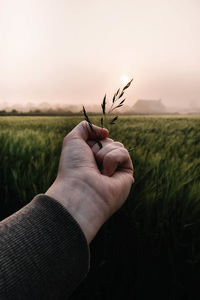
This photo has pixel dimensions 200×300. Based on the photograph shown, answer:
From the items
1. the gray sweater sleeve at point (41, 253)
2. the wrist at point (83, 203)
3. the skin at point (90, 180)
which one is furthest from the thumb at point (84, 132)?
the gray sweater sleeve at point (41, 253)

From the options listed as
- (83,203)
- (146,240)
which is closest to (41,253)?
(83,203)

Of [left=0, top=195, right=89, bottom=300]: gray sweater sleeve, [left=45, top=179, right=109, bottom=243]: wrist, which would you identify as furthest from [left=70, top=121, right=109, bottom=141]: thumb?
[left=0, top=195, right=89, bottom=300]: gray sweater sleeve

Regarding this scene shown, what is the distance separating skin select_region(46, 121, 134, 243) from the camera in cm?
74

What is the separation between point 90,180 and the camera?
32.7 inches

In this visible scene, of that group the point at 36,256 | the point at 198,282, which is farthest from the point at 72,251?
the point at 198,282

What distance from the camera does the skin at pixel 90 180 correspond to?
2.44 ft

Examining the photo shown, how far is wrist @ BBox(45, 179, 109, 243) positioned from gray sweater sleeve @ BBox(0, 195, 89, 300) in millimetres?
75

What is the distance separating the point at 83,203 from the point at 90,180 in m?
0.09

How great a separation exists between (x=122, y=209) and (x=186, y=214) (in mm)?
267

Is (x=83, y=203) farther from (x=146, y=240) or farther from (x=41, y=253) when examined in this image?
(x=146, y=240)

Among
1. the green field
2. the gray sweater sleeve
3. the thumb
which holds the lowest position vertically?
the green field

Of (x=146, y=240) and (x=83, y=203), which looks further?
(x=146, y=240)

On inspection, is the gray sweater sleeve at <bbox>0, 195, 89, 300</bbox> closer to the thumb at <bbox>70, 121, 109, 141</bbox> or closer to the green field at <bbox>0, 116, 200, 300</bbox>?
the green field at <bbox>0, 116, 200, 300</bbox>

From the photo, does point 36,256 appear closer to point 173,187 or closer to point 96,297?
point 96,297
